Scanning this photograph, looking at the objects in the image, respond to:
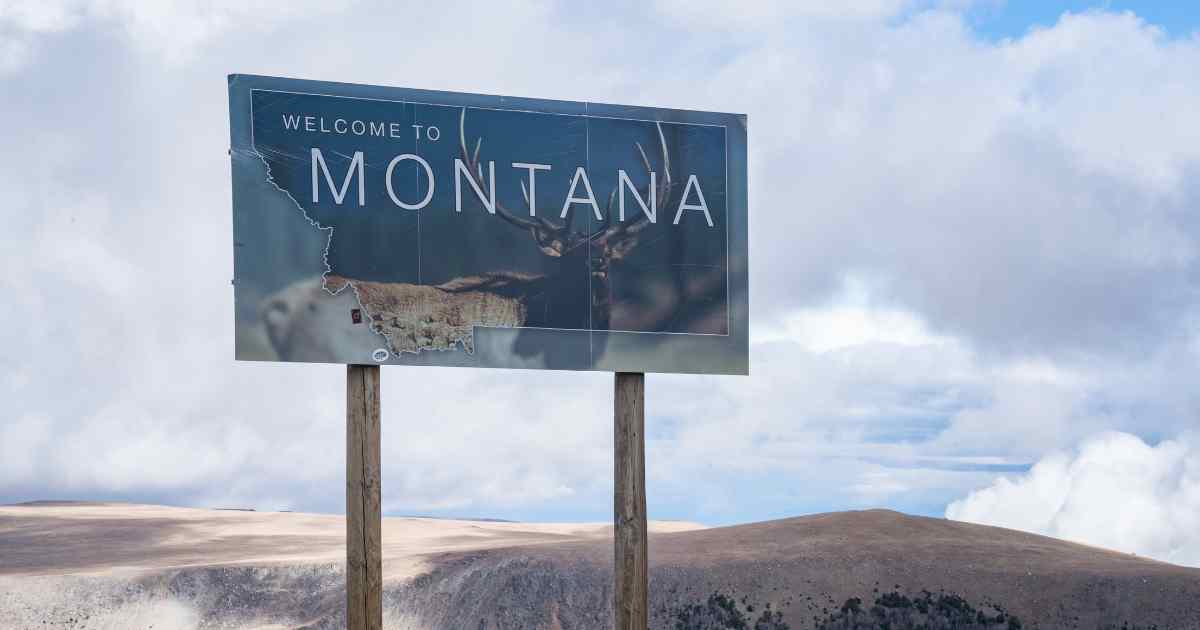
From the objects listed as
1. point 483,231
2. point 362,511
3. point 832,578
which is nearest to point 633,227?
point 483,231

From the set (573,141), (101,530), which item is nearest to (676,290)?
(573,141)

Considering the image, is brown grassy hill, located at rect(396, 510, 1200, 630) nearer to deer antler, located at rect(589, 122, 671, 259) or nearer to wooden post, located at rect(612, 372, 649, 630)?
wooden post, located at rect(612, 372, 649, 630)

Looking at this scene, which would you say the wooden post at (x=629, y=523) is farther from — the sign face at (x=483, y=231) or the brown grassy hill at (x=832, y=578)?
the brown grassy hill at (x=832, y=578)

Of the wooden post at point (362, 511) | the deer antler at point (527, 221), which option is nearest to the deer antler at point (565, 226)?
the deer antler at point (527, 221)

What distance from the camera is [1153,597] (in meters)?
26.2

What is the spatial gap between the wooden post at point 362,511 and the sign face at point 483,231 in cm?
68

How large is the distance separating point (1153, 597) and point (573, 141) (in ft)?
59.8

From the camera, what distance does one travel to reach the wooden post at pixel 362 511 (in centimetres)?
1380

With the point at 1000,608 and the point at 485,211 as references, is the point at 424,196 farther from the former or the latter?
the point at 1000,608

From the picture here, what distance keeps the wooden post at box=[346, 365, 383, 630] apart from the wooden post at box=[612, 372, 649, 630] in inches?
112

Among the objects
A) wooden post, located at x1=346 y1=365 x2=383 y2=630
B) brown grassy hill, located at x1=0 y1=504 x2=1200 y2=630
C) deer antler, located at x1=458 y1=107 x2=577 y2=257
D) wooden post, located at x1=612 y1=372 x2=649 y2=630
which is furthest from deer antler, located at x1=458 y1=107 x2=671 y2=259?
brown grassy hill, located at x1=0 y1=504 x2=1200 y2=630

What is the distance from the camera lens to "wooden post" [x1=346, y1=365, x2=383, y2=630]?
13797 mm

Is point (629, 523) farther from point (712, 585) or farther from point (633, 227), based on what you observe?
point (712, 585)

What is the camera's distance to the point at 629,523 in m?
14.8
